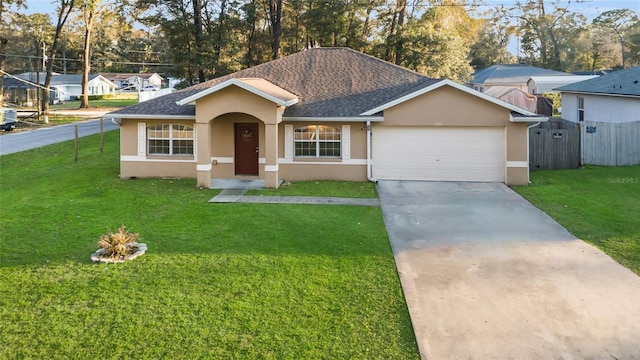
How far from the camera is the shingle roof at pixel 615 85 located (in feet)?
72.5

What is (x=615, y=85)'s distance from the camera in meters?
23.7

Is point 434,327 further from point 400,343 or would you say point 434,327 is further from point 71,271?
point 71,271

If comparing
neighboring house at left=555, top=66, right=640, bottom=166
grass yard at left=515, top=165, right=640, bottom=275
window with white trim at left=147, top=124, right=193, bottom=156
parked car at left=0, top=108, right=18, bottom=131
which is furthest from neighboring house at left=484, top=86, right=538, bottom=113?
parked car at left=0, top=108, right=18, bottom=131

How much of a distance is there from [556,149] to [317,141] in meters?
8.99

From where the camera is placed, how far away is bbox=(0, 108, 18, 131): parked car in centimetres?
3391

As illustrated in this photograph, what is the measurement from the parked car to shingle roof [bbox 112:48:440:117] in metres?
20.4

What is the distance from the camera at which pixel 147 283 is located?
329 inches

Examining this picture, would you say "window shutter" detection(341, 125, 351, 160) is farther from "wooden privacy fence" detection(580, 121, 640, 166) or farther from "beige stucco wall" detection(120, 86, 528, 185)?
"wooden privacy fence" detection(580, 121, 640, 166)

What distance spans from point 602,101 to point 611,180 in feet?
29.0

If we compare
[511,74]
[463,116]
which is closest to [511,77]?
[511,74]

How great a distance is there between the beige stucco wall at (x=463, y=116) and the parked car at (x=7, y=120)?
27895 millimetres

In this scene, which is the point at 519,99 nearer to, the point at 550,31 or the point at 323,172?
the point at 323,172

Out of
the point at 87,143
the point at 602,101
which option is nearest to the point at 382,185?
the point at 602,101

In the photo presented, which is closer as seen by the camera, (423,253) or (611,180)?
(423,253)
